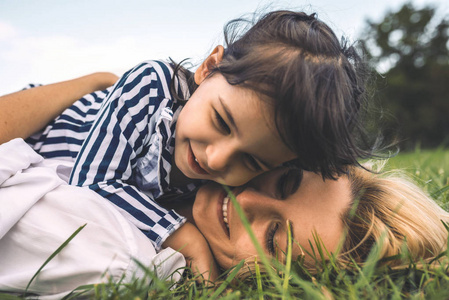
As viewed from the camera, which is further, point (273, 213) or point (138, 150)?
point (138, 150)

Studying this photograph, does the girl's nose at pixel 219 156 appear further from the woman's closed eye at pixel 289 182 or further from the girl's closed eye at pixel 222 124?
the woman's closed eye at pixel 289 182

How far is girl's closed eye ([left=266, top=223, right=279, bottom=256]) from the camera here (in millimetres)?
1723

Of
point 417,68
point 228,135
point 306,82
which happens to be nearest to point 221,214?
point 228,135

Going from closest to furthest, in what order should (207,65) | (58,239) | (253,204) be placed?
(58,239)
(253,204)
(207,65)

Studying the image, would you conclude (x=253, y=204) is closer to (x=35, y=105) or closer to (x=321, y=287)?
(x=321, y=287)

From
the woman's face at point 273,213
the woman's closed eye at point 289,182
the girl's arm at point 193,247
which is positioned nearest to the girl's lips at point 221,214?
the woman's face at point 273,213

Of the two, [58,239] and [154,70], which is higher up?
[154,70]

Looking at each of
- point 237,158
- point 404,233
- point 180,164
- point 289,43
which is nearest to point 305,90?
point 289,43

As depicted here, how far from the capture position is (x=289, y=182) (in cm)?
181

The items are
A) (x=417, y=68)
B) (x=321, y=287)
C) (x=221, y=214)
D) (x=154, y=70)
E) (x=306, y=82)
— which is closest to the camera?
(x=321, y=287)

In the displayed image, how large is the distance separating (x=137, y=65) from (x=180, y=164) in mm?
673

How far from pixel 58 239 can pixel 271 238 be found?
92cm

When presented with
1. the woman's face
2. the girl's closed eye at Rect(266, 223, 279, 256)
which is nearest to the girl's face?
the woman's face

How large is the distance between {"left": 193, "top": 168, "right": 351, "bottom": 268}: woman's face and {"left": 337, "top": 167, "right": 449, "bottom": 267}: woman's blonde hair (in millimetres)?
92
